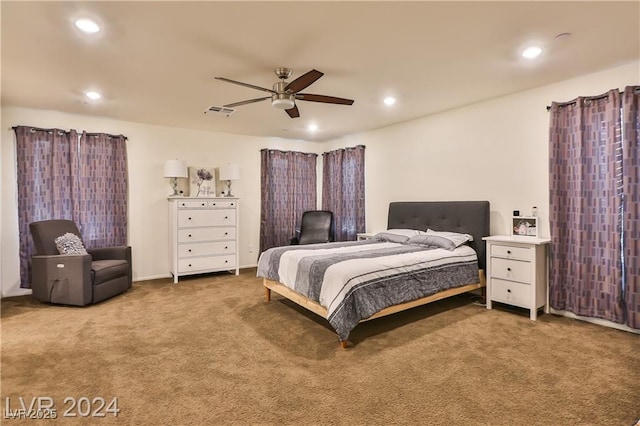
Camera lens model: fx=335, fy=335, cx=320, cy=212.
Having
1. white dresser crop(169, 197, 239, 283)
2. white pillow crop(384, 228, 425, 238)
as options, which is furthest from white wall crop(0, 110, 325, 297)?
white pillow crop(384, 228, 425, 238)

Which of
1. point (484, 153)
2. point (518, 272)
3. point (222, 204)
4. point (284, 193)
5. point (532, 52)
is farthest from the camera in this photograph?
point (284, 193)

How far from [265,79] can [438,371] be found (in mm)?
3077

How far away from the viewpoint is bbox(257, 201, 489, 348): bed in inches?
113

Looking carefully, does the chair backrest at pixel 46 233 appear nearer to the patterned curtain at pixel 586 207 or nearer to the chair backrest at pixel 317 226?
the chair backrest at pixel 317 226

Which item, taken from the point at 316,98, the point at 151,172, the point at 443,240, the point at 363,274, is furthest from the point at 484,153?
the point at 151,172

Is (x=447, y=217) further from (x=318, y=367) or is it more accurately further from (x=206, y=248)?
(x=206, y=248)

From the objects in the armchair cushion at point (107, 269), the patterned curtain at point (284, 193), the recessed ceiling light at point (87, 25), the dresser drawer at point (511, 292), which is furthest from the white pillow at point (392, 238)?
the recessed ceiling light at point (87, 25)

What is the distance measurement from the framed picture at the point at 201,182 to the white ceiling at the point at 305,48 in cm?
157

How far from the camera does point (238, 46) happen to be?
2742 millimetres

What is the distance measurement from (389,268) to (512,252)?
1453mm

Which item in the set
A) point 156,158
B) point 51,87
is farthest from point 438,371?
point 156,158

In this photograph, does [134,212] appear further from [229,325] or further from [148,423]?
[148,423]

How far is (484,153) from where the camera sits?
429 cm

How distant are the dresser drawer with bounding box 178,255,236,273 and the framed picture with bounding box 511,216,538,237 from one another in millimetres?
4177
